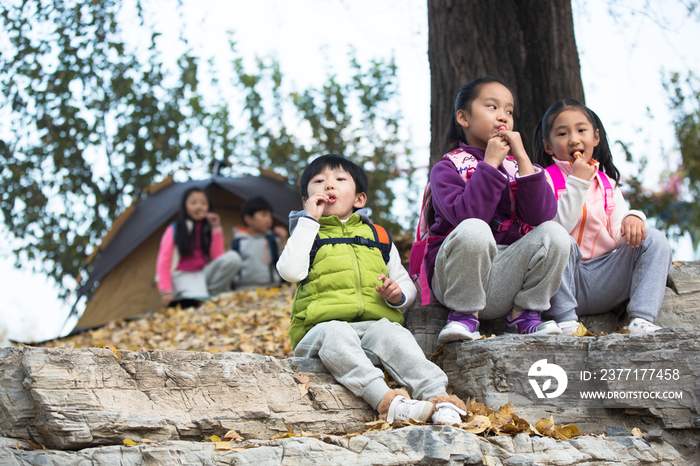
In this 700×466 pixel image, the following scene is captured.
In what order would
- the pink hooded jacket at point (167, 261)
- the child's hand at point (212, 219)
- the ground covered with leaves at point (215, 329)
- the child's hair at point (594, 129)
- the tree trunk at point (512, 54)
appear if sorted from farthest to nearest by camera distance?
1. the child's hand at point (212, 219)
2. the pink hooded jacket at point (167, 261)
3. the ground covered with leaves at point (215, 329)
4. the tree trunk at point (512, 54)
5. the child's hair at point (594, 129)

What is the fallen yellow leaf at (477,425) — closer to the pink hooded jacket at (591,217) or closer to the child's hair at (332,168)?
the pink hooded jacket at (591,217)

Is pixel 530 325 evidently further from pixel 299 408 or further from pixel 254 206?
pixel 254 206

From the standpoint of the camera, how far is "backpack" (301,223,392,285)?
303 centimetres

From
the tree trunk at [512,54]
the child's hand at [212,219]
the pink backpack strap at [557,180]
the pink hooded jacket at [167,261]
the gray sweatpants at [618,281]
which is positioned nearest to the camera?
the gray sweatpants at [618,281]

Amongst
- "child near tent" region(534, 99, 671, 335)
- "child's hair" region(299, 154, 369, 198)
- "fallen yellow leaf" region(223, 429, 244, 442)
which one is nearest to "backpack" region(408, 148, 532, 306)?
"child near tent" region(534, 99, 671, 335)

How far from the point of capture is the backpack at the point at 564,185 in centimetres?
331

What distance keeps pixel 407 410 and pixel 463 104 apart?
163cm

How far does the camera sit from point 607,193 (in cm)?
337

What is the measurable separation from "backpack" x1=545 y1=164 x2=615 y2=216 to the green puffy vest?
39.5 inches

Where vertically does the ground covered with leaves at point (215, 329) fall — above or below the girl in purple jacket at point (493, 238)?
below

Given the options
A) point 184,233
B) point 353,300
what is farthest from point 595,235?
point 184,233

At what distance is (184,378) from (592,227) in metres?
2.09

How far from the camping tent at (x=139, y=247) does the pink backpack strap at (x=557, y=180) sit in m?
4.74

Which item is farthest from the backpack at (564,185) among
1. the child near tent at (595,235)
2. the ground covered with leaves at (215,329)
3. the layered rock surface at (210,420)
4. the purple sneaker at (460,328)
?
the layered rock surface at (210,420)
